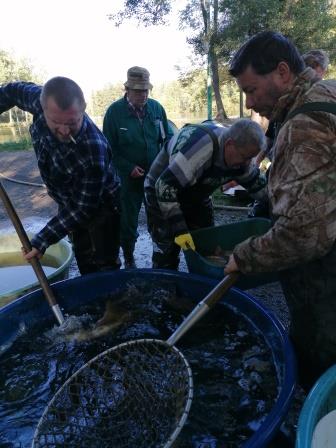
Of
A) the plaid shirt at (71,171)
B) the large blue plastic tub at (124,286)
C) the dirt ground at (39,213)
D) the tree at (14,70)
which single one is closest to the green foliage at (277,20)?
the dirt ground at (39,213)

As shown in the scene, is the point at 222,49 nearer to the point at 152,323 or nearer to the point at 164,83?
the point at 152,323

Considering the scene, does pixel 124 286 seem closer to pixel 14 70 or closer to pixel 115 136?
pixel 115 136

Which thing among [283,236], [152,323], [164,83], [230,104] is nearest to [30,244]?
[152,323]

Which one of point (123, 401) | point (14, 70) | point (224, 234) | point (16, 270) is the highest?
point (14, 70)

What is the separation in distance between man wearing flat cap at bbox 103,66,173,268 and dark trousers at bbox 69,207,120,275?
1.03 m

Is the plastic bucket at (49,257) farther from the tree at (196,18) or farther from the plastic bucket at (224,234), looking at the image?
the tree at (196,18)

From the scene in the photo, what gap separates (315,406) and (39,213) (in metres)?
5.88

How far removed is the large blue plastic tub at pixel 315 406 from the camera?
1124 millimetres

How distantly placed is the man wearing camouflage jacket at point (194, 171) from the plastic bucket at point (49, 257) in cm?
80

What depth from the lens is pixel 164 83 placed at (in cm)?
4122

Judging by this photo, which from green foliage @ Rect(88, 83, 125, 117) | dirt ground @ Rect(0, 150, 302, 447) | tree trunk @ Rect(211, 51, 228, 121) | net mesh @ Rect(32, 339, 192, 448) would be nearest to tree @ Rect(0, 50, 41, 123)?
green foliage @ Rect(88, 83, 125, 117)

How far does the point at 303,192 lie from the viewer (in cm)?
134

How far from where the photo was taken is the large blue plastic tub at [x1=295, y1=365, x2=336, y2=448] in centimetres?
112

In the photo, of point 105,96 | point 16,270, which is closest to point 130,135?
point 16,270
